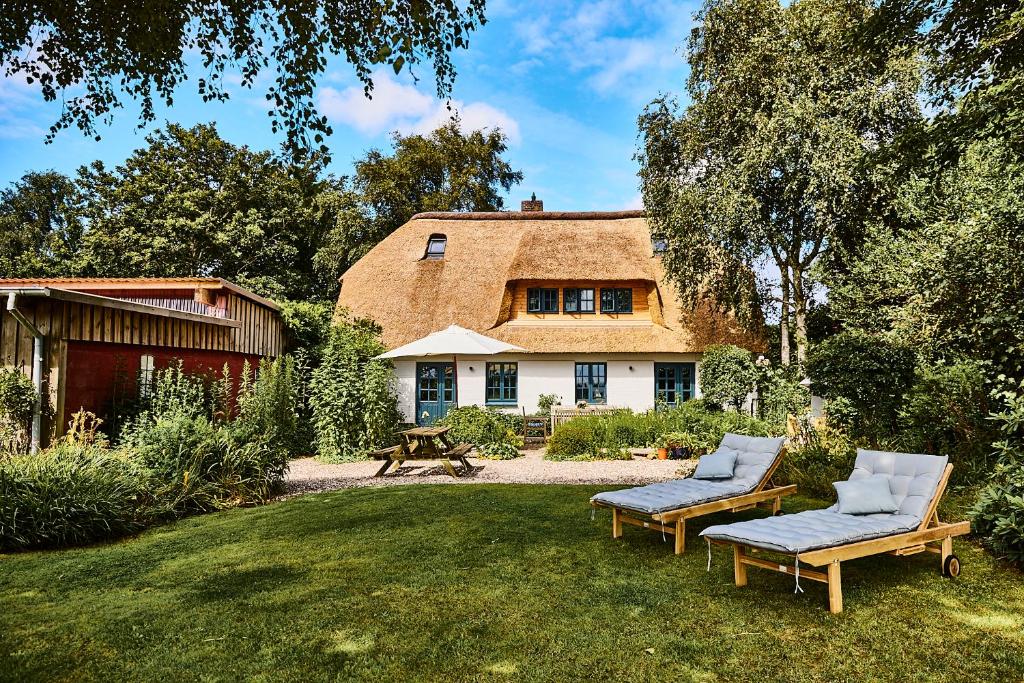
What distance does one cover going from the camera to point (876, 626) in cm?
395

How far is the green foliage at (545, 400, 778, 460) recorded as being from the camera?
12266mm

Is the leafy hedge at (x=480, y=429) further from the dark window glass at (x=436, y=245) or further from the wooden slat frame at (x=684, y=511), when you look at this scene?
the dark window glass at (x=436, y=245)

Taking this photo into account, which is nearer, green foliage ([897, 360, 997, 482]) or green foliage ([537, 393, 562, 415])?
green foliage ([897, 360, 997, 482])

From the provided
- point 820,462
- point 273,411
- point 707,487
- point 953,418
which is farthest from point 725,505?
point 273,411

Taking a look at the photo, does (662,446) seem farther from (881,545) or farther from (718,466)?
(881,545)

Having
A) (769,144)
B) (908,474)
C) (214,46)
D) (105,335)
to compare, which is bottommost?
(908,474)

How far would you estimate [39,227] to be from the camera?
28.7m

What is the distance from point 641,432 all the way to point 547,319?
580 centimetres

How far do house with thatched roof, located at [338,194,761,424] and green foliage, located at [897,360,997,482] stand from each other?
7.46m

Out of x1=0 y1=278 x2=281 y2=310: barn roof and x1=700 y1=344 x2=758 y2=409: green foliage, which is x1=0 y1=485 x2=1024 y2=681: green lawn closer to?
x1=0 y1=278 x2=281 y2=310: barn roof

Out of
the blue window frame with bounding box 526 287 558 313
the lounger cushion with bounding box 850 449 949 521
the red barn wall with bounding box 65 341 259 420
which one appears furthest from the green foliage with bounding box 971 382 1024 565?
the blue window frame with bounding box 526 287 558 313

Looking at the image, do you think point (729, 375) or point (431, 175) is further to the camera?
point (431, 175)

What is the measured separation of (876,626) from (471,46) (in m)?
6.02

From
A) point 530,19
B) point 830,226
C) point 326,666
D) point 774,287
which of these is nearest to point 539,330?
point 774,287
